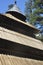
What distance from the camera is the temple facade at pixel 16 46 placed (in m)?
10.5

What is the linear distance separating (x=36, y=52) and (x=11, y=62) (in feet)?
12.6

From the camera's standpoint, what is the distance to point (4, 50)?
431 inches

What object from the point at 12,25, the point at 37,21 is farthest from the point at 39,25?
the point at 12,25

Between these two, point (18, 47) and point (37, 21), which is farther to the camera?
point (37, 21)

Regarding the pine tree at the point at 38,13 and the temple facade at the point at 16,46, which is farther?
the pine tree at the point at 38,13

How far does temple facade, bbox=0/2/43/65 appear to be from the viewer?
10454 millimetres

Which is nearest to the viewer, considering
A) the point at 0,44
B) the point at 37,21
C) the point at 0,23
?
the point at 0,44

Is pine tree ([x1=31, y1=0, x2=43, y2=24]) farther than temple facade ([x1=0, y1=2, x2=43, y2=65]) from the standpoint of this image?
Yes

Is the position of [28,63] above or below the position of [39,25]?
below

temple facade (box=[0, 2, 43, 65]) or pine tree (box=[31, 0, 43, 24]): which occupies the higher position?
pine tree (box=[31, 0, 43, 24])

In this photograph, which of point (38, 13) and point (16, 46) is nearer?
point (16, 46)

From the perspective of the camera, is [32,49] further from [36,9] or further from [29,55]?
Result: [36,9]

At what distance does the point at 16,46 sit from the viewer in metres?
11.5

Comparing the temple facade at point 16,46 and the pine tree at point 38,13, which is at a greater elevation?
the pine tree at point 38,13
